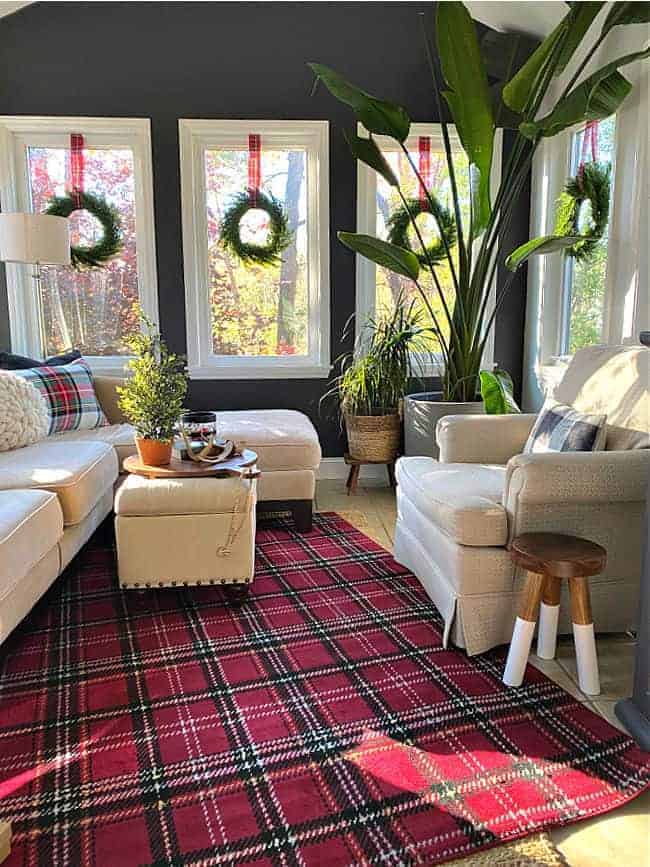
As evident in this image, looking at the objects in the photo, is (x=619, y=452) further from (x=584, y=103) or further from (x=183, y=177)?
(x=183, y=177)

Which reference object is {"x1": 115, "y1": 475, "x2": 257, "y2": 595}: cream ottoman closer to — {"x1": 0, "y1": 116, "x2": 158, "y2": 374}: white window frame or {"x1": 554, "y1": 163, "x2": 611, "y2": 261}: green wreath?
{"x1": 0, "y1": 116, "x2": 158, "y2": 374}: white window frame

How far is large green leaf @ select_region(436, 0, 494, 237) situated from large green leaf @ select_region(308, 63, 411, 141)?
30 cm

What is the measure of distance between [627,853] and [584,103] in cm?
275

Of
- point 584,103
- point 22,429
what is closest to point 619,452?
point 584,103

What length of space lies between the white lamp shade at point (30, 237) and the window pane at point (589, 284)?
298 cm

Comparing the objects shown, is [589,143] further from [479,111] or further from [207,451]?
[207,451]

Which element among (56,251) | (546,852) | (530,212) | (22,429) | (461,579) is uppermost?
Result: (530,212)

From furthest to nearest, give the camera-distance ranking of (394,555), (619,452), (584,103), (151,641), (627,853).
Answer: (394,555) → (584,103) → (151,641) → (619,452) → (627,853)

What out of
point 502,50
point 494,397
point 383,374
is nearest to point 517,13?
point 502,50

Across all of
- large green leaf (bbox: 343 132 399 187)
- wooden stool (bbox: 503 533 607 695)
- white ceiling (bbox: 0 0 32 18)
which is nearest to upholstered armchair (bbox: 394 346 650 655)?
wooden stool (bbox: 503 533 607 695)

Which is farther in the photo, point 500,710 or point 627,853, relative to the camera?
point 500,710

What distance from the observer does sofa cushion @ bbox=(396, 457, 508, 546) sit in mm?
2189

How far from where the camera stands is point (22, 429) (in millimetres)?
3215

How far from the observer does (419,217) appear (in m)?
4.44
